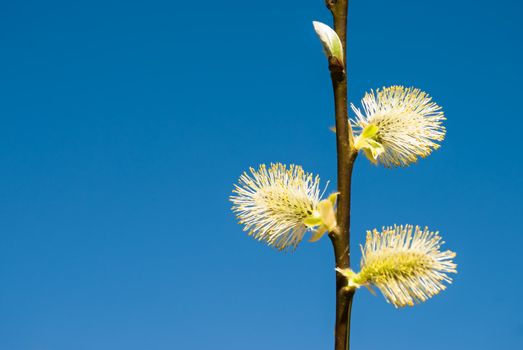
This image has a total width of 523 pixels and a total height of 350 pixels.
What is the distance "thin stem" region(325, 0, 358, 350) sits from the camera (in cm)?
312

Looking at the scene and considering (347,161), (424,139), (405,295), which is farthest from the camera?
(424,139)

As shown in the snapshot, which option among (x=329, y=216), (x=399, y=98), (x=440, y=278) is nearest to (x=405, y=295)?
(x=440, y=278)

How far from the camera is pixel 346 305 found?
10.3 ft

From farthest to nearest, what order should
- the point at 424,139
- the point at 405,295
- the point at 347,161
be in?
the point at 424,139 < the point at 347,161 < the point at 405,295

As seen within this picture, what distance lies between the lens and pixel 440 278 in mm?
3100

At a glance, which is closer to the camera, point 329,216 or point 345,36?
point 329,216

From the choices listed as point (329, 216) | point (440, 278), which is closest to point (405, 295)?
point (440, 278)

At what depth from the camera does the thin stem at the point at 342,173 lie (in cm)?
312

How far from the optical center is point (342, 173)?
3273 mm

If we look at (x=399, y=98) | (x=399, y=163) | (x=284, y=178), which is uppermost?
(x=399, y=98)

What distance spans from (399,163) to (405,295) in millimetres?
784

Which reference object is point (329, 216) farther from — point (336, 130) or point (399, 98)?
point (399, 98)

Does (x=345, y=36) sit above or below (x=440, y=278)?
above

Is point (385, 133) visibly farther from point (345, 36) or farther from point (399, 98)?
point (345, 36)
